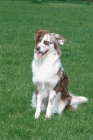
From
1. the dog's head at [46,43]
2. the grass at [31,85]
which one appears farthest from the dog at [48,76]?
the grass at [31,85]

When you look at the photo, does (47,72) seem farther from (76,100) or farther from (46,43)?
(76,100)

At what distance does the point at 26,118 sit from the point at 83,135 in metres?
1.32

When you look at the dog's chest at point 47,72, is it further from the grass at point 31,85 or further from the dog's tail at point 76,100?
the dog's tail at point 76,100

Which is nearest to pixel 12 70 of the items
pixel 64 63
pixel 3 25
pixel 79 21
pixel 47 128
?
pixel 64 63

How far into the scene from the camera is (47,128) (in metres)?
7.44

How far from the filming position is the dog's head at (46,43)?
7.90 metres

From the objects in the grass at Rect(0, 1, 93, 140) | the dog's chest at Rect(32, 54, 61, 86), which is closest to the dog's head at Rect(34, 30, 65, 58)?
the dog's chest at Rect(32, 54, 61, 86)

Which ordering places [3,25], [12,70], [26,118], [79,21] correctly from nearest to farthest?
[26,118] → [12,70] → [3,25] → [79,21]

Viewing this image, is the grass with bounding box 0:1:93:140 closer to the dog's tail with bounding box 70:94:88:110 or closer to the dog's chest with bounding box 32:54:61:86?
the dog's tail with bounding box 70:94:88:110

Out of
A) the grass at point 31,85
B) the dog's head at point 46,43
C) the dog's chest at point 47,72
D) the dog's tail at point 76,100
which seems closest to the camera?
the grass at point 31,85

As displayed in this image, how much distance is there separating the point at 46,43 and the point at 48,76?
2.17ft

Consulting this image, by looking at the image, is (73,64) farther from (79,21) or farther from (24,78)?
(79,21)

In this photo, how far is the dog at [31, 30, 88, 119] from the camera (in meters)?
7.98

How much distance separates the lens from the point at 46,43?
7.90 m
